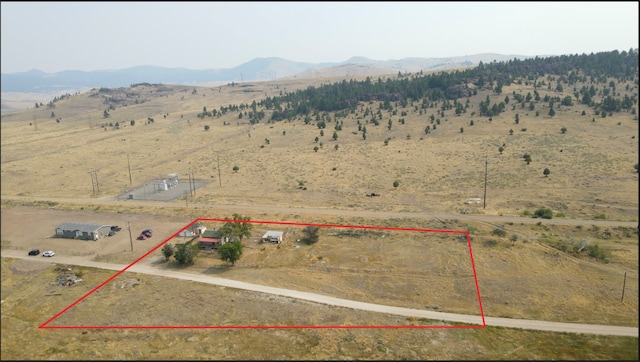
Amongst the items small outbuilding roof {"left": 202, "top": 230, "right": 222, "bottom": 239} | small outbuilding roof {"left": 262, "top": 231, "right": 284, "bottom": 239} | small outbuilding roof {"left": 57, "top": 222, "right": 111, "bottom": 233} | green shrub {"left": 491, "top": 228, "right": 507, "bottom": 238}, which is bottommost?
green shrub {"left": 491, "top": 228, "right": 507, "bottom": 238}

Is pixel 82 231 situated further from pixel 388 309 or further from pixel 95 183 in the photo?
pixel 388 309

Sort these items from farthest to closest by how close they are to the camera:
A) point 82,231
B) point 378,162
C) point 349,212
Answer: point 378,162 < point 349,212 < point 82,231

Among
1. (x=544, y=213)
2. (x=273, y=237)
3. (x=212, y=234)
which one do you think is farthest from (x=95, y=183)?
(x=544, y=213)

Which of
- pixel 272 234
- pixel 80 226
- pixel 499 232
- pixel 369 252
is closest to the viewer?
pixel 369 252

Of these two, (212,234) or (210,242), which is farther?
(212,234)

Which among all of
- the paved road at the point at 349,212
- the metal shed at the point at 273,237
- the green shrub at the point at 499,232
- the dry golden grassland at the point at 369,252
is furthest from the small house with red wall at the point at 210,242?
the green shrub at the point at 499,232

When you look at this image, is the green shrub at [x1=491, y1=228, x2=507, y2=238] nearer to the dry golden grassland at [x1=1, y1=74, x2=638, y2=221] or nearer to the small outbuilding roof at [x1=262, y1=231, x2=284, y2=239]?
the dry golden grassland at [x1=1, y1=74, x2=638, y2=221]

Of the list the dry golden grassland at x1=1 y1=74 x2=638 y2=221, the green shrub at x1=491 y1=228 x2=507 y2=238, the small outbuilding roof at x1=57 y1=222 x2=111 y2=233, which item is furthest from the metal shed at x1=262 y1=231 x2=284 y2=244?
the green shrub at x1=491 y1=228 x2=507 y2=238

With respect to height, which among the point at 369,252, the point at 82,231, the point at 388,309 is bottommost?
the point at 388,309
